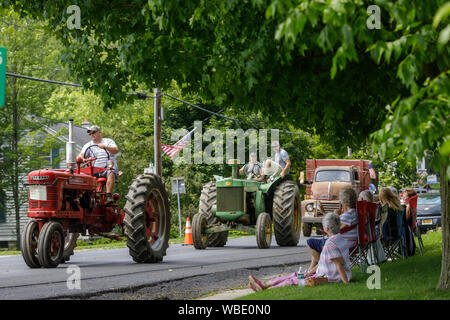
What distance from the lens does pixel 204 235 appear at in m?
18.4

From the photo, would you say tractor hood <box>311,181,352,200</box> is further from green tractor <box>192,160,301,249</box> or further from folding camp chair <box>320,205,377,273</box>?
folding camp chair <box>320,205,377,273</box>

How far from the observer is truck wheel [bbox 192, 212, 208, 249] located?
17.8m

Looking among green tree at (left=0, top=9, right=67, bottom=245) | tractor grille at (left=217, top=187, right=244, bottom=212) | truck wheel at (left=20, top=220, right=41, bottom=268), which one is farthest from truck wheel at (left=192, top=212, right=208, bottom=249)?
green tree at (left=0, top=9, right=67, bottom=245)

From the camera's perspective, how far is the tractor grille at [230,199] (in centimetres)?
1803

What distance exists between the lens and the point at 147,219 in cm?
1375

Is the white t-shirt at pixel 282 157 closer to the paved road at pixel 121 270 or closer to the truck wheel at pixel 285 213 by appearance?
the truck wheel at pixel 285 213

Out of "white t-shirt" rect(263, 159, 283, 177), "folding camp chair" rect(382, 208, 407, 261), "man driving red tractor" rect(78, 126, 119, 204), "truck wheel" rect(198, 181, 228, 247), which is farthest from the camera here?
"white t-shirt" rect(263, 159, 283, 177)

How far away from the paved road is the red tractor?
279mm

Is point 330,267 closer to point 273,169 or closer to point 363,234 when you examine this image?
point 363,234

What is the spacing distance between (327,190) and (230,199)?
7.93m

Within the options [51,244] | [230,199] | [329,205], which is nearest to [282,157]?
[230,199]

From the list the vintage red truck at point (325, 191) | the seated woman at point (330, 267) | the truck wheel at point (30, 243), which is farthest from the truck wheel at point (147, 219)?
the vintage red truck at point (325, 191)
